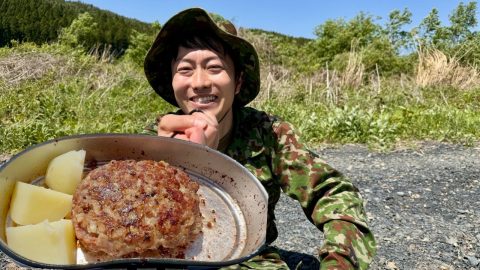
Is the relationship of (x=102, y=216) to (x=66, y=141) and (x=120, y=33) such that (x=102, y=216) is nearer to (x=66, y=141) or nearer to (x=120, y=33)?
(x=66, y=141)

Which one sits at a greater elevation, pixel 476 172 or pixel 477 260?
pixel 476 172

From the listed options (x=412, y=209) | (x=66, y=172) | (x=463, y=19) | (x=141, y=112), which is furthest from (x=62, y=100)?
(x=463, y=19)

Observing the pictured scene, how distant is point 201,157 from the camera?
1.55 m

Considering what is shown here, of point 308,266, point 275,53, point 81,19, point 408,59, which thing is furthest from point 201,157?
point 81,19

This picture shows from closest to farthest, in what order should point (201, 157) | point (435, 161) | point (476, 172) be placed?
point (201, 157), point (476, 172), point (435, 161)

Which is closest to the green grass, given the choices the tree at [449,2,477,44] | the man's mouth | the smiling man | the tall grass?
the tall grass

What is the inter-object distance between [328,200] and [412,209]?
2.83 metres

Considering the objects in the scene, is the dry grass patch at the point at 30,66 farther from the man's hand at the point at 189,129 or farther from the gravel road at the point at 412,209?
the man's hand at the point at 189,129

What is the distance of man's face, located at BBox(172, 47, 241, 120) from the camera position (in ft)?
6.40

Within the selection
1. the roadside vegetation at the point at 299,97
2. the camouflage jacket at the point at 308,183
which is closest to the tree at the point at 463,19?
the roadside vegetation at the point at 299,97

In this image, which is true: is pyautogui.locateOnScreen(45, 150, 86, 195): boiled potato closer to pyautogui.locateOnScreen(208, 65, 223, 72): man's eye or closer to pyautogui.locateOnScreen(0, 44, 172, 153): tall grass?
pyautogui.locateOnScreen(208, 65, 223, 72): man's eye

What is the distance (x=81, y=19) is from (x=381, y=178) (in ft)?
96.1

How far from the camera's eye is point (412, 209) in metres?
4.49

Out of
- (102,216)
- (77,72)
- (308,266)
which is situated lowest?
(308,266)
